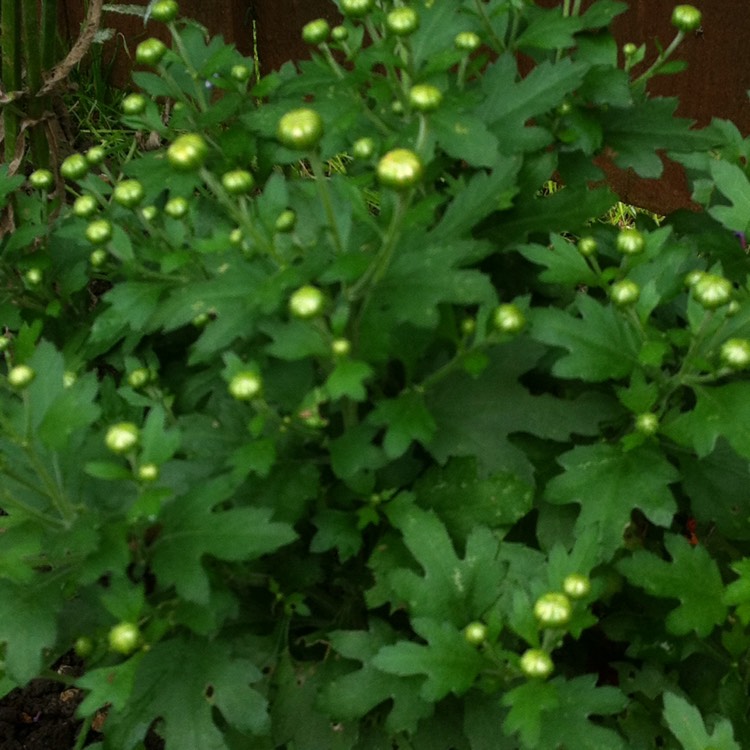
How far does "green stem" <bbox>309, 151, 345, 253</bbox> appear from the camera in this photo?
129 centimetres

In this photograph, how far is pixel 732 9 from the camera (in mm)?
3229

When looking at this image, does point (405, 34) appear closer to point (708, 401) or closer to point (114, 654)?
point (708, 401)

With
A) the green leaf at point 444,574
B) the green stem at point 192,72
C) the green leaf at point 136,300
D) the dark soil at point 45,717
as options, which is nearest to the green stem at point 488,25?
the green stem at point 192,72

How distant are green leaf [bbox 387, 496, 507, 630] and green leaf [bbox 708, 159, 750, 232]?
70 cm

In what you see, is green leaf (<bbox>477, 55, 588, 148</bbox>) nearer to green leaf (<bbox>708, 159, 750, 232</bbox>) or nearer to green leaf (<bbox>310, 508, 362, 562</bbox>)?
green leaf (<bbox>708, 159, 750, 232</bbox>)

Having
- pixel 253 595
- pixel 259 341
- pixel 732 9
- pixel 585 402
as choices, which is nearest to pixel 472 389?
pixel 585 402

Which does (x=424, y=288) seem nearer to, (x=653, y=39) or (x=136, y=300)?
(x=136, y=300)

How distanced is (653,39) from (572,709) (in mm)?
2623

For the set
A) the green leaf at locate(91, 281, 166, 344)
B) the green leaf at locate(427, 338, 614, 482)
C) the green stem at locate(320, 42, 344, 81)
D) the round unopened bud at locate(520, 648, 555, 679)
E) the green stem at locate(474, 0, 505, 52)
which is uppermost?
the green stem at locate(474, 0, 505, 52)

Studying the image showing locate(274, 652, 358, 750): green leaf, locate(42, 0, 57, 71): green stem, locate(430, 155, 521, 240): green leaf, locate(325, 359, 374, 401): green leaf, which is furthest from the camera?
locate(42, 0, 57, 71): green stem

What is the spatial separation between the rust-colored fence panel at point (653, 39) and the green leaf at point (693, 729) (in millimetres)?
2187

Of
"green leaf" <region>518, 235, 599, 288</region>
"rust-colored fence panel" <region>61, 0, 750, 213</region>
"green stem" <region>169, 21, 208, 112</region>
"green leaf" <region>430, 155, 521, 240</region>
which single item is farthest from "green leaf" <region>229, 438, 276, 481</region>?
"rust-colored fence panel" <region>61, 0, 750, 213</region>

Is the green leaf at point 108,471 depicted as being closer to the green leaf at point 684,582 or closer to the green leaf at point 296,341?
the green leaf at point 296,341

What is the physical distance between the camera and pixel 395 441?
1.40 m
